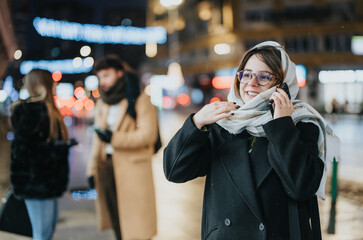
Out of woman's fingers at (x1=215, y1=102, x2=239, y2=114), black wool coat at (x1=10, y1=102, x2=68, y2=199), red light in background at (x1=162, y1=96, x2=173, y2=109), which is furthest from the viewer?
red light in background at (x1=162, y1=96, x2=173, y2=109)

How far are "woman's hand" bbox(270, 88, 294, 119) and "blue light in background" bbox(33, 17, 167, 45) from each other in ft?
17.9

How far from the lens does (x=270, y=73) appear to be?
2.10 m

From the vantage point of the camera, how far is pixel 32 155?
12.3 ft

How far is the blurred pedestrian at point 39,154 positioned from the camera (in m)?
3.72

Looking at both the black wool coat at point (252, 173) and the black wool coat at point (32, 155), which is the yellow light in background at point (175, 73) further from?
the black wool coat at point (252, 173)

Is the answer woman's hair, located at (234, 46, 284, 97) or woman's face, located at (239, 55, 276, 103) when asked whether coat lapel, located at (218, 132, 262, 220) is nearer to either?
woman's face, located at (239, 55, 276, 103)

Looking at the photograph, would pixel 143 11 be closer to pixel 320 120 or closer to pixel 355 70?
pixel 320 120

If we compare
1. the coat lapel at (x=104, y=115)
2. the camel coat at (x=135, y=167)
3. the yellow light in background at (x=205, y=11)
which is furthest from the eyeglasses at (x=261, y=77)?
the yellow light in background at (x=205, y=11)

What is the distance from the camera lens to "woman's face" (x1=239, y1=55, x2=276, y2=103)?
209cm

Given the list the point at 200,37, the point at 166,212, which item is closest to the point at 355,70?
the point at 200,37

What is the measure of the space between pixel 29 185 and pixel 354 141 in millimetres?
16268

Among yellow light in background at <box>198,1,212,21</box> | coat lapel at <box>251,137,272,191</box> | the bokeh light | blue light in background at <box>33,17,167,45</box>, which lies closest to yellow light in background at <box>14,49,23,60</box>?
blue light in background at <box>33,17,167,45</box>

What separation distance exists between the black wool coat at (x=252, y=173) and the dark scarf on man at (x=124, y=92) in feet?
8.11

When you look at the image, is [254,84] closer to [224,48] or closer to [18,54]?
[18,54]
